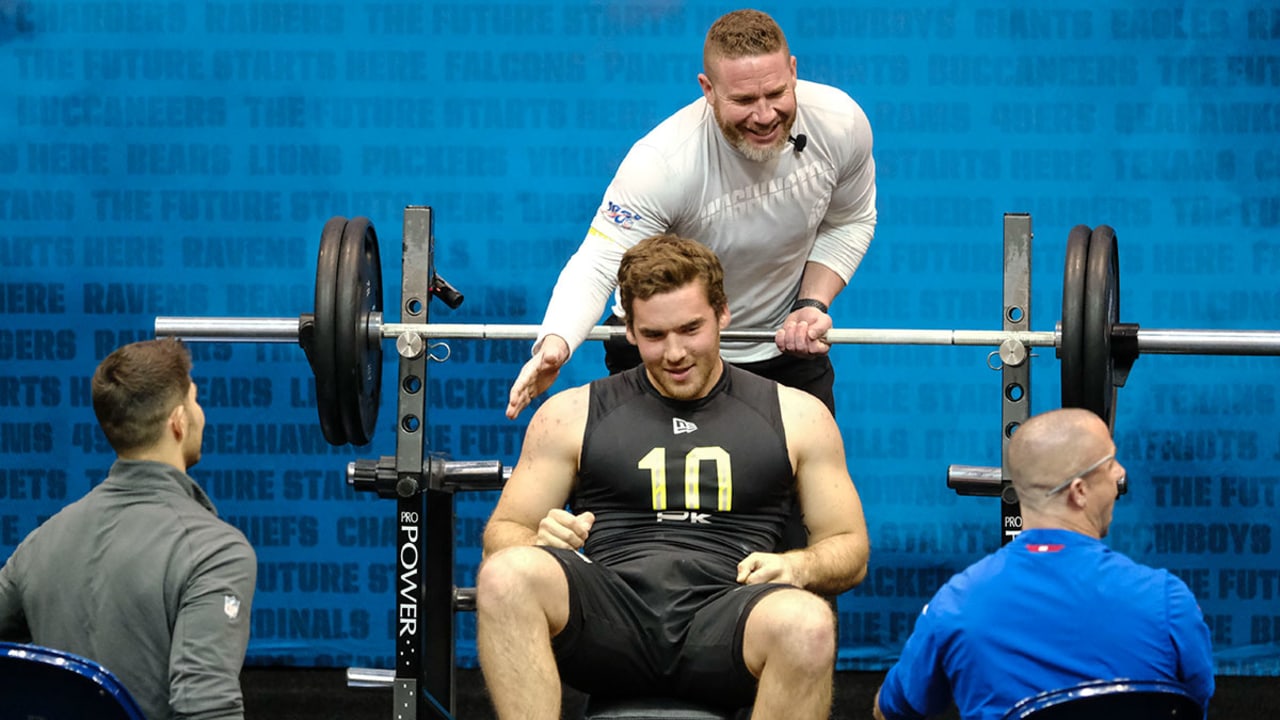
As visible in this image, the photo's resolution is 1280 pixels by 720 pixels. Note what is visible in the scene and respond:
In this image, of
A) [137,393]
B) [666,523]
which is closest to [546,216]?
[666,523]

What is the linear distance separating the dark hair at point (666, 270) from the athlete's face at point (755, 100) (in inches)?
18.3

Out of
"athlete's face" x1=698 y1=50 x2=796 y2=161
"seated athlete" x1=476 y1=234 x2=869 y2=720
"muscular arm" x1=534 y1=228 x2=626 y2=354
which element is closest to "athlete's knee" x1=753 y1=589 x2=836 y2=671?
"seated athlete" x1=476 y1=234 x2=869 y2=720

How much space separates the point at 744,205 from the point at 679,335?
638mm

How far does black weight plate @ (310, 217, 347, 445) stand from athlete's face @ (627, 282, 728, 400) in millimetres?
711

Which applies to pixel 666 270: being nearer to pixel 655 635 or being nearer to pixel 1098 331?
pixel 655 635

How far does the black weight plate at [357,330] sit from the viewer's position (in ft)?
10.8

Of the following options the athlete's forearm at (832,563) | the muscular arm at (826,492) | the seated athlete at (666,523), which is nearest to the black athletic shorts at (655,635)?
the seated athlete at (666,523)

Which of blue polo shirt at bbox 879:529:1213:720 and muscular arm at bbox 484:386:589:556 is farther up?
muscular arm at bbox 484:386:589:556

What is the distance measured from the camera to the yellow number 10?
2906 mm

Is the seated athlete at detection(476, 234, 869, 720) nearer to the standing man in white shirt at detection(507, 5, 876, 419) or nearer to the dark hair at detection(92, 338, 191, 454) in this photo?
the standing man in white shirt at detection(507, 5, 876, 419)

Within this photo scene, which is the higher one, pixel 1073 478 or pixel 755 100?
pixel 755 100

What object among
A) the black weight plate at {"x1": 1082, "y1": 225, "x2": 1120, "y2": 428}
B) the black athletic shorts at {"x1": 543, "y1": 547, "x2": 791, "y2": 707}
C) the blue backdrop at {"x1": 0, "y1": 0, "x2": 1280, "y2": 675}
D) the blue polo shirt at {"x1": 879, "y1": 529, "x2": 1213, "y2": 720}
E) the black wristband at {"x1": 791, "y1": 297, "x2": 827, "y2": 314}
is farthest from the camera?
the blue backdrop at {"x1": 0, "y1": 0, "x2": 1280, "y2": 675}

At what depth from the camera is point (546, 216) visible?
4.59 m

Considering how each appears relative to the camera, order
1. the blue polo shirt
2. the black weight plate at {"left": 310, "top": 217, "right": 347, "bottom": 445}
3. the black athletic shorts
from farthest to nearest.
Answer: the black weight plate at {"left": 310, "top": 217, "right": 347, "bottom": 445} → the black athletic shorts → the blue polo shirt
